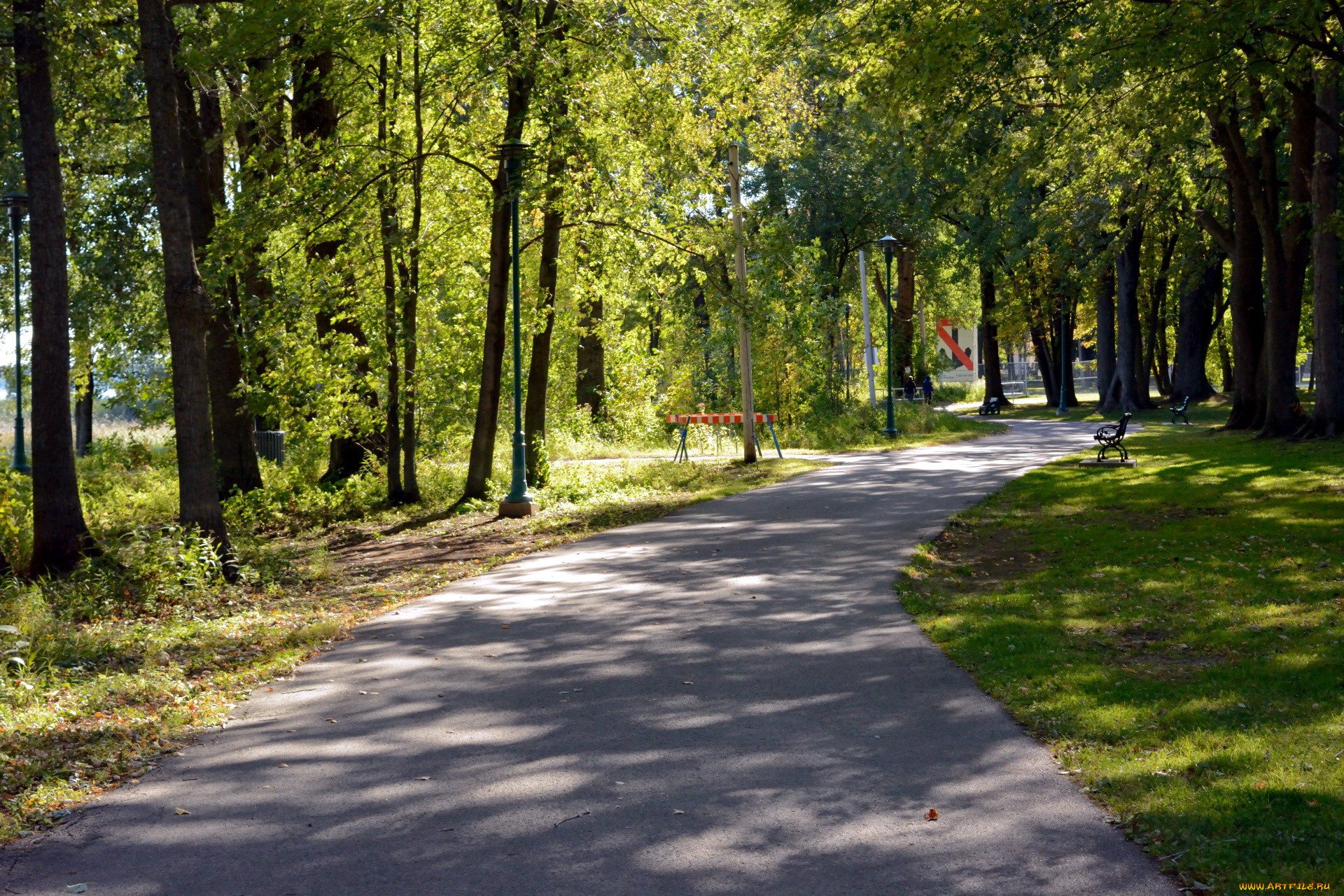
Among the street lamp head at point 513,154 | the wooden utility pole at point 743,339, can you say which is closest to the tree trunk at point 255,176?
the street lamp head at point 513,154

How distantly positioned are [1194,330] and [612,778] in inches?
1633

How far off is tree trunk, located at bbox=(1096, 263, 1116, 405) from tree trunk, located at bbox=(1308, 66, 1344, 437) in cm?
2258

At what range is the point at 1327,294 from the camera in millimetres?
22297

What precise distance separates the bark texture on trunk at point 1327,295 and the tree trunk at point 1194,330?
17410 millimetres

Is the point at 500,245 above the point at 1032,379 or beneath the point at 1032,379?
above

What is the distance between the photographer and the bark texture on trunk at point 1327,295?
73.6 feet

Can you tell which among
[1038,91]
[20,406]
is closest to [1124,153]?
[1038,91]

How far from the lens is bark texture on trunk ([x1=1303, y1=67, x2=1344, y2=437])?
22.4 metres

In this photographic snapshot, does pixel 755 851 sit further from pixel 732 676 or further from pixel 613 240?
pixel 613 240

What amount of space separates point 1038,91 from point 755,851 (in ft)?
62.3

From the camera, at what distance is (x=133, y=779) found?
20.7ft

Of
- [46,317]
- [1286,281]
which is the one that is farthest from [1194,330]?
[46,317]

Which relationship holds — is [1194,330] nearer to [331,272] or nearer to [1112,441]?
[1112,441]

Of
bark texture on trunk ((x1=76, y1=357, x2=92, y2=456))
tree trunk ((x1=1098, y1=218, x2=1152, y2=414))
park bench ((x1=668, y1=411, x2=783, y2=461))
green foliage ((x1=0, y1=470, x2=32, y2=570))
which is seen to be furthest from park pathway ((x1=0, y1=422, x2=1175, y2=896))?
tree trunk ((x1=1098, y1=218, x2=1152, y2=414))
